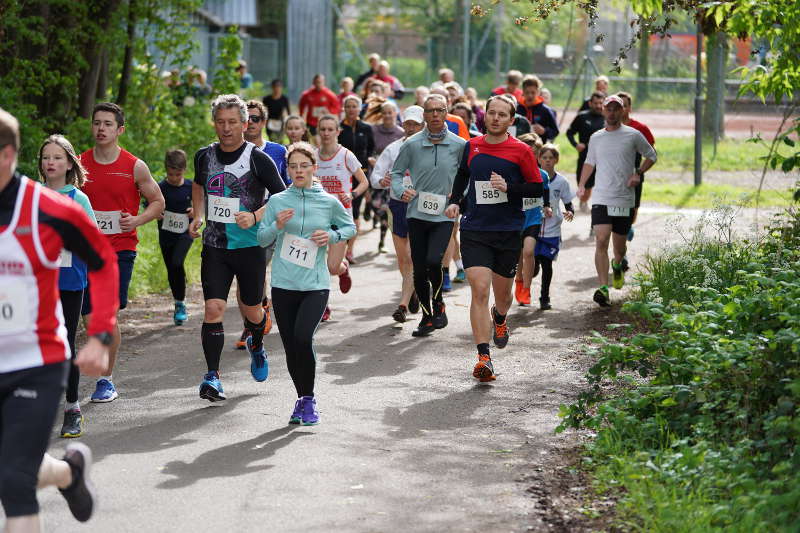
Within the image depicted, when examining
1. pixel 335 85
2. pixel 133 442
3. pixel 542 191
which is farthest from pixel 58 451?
pixel 335 85

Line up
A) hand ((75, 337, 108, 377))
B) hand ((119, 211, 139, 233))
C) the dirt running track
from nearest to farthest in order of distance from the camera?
1. hand ((75, 337, 108, 377))
2. the dirt running track
3. hand ((119, 211, 139, 233))

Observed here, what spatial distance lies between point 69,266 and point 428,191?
3963 millimetres

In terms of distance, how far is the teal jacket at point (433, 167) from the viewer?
10594mm

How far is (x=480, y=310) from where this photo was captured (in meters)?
9.20

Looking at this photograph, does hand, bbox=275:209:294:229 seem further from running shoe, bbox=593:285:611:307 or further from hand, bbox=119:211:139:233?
running shoe, bbox=593:285:611:307

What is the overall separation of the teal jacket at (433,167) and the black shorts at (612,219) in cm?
230

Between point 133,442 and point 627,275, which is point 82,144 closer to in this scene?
point 627,275

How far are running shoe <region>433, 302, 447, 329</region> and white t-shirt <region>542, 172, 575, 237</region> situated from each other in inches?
71.7

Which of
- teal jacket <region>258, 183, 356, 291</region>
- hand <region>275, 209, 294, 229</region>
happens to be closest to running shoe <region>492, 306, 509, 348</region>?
teal jacket <region>258, 183, 356, 291</region>

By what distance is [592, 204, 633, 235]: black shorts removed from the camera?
1241cm

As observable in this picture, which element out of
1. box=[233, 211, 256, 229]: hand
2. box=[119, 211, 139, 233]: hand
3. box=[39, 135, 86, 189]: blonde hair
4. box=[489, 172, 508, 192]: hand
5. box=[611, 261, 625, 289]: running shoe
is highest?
box=[39, 135, 86, 189]: blonde hair

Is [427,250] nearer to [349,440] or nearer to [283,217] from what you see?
[283,217]

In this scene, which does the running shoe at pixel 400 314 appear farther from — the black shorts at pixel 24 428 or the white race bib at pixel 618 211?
the black shorts at pixel 24 428

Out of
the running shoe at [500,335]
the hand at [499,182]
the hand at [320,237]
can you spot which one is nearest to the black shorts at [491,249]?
the hand at [499,182]
